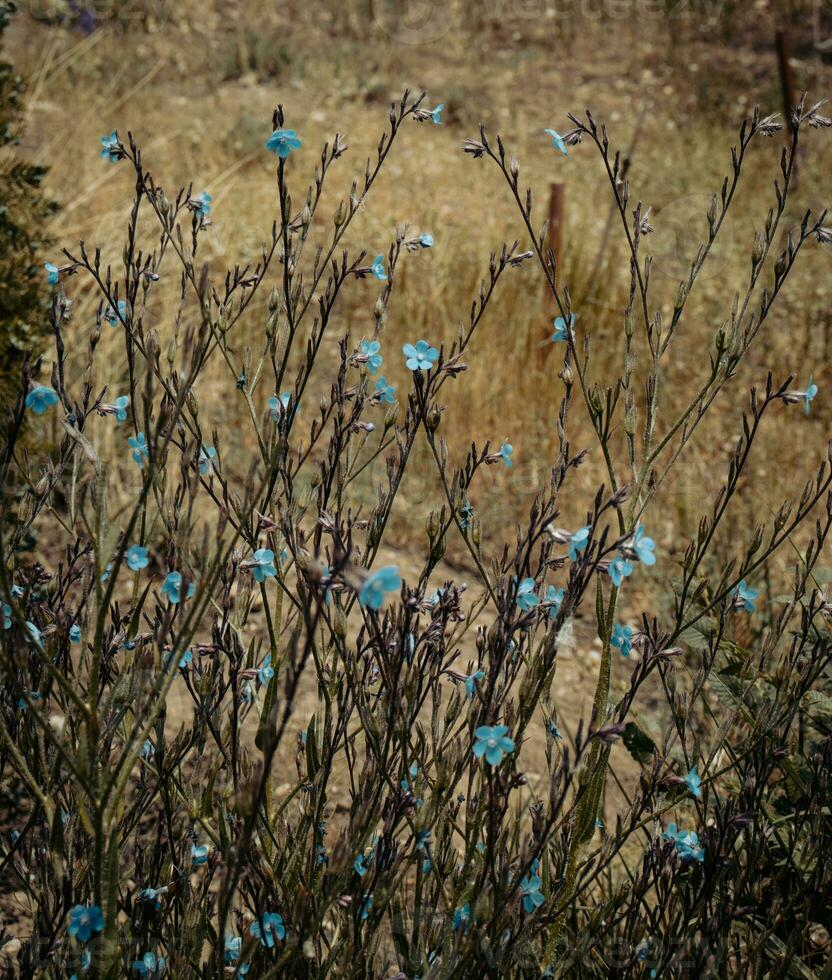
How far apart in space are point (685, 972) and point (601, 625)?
501mm

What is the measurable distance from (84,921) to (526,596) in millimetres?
711

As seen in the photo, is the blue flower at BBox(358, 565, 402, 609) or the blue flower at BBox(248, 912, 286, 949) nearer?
the blue flower at BBox(358, 565, 402, 609)

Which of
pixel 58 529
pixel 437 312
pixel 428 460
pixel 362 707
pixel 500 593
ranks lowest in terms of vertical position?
pixel 362 707

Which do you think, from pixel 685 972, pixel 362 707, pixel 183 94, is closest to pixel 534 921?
pixel 685 972

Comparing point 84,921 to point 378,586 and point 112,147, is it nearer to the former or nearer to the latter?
point 378,586

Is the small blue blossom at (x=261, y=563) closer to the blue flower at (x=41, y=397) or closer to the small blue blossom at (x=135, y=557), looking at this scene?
the small blue blossom at (x=135, y=557)

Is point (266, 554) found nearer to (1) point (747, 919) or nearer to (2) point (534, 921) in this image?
(2) point (534, 921)

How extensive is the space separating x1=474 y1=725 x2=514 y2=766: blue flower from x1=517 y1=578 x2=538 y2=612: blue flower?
0.89 feet

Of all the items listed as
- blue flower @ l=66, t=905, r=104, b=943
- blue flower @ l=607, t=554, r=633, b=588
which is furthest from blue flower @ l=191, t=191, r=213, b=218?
blue flower @ l=66, t=905, r=104, b=943

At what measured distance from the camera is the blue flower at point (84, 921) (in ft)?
4.27

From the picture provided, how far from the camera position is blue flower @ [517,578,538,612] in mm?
1502

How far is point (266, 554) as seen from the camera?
5.08 feet

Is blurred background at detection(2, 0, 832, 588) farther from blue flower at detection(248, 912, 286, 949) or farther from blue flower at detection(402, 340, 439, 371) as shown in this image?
blue flower at detection(248, 912, 286, 949)

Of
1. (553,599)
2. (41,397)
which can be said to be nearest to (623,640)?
(553,599)
